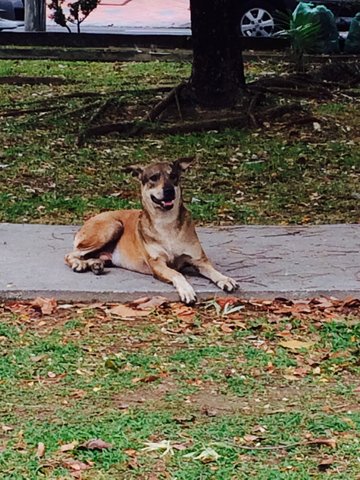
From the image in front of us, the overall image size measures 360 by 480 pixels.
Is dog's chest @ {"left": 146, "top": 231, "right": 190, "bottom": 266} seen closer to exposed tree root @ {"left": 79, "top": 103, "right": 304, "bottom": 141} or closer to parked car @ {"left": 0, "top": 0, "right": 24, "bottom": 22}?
exposed tree root @ {"left": 79, "top": 103, "right": 304, "bottom": 141}

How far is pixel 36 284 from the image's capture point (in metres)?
6.76

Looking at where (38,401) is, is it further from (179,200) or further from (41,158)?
(41,158)

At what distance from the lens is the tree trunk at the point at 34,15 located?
20445mm

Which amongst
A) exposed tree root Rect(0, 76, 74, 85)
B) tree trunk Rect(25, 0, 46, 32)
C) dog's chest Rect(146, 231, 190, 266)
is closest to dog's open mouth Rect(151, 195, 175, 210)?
dog's chest Rect(146, 231, 190, 266)

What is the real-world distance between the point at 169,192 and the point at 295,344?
54.6 inches

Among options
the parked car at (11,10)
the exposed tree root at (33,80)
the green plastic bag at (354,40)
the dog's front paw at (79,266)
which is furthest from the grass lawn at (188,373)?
the parked car at (11,10)

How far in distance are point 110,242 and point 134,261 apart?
225 millimetres

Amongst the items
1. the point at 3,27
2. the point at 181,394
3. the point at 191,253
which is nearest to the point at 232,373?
the point at 181,394

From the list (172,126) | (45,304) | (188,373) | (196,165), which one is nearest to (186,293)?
(45,304)

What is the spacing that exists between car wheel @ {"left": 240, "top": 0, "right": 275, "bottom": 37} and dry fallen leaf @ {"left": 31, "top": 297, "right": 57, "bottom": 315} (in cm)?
1407

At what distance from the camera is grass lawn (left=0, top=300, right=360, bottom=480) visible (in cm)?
446

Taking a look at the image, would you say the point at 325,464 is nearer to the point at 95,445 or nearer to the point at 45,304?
the point at 95,445

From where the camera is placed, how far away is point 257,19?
786 inches

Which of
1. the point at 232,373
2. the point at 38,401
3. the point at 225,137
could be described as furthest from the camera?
the point at 225,137
